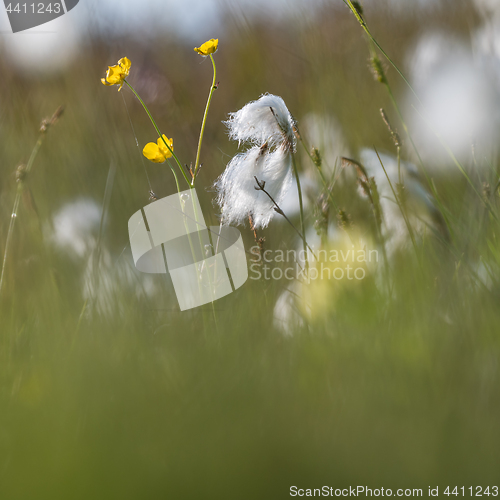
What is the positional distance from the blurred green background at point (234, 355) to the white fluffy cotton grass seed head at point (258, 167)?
0.31 ft

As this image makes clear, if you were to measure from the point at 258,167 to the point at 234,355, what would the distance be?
65 centimetres

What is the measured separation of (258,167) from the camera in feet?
3.19

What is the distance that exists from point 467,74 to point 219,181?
734 mm

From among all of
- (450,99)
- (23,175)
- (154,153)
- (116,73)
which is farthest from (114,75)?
(450,99)

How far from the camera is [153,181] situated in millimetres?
1398

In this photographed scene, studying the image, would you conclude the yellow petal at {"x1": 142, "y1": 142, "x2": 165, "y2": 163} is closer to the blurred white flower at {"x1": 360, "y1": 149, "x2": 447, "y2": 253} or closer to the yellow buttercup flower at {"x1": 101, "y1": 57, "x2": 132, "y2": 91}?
the yellow buttercup flower at {"x1": 101, "y1": 57, "x2": 132, "y2": 91}

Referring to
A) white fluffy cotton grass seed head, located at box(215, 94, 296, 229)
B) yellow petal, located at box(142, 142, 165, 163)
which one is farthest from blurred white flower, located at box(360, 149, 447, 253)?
yellow petal, located at box(142, 142, 165, 163)

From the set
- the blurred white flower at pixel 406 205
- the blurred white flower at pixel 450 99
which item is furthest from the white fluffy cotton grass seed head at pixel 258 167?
the blurred white flower at pixel 450 99

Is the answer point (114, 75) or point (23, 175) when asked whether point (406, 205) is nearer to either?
point (114, 75)

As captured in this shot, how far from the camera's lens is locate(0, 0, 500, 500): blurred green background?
11.5 inches

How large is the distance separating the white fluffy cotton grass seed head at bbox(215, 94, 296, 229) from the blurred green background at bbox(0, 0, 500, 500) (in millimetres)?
95

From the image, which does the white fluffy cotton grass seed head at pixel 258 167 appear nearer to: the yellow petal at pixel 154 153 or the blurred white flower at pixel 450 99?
the yellow petal at pixel 154 153

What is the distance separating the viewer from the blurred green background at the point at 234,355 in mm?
291

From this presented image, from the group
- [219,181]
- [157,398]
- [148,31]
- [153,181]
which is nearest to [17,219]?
[219,181]
